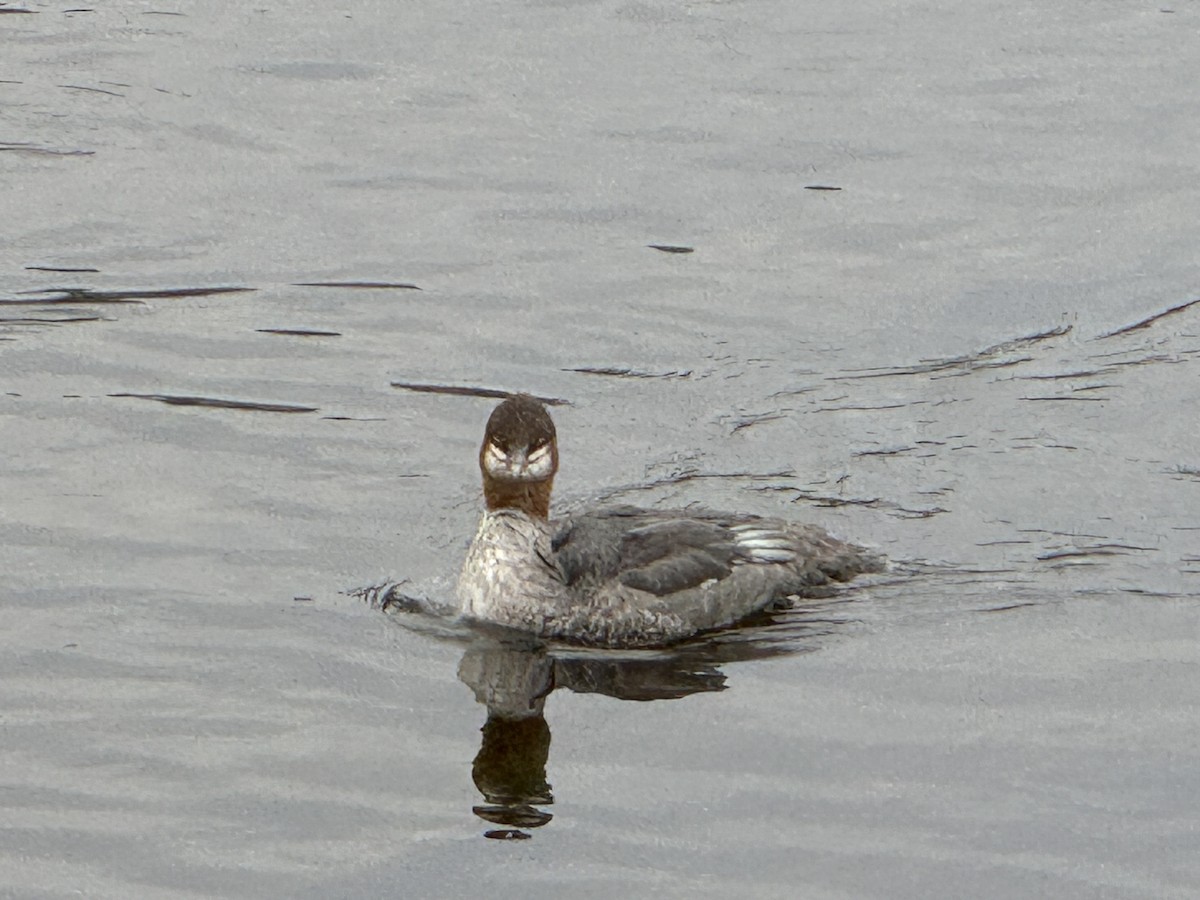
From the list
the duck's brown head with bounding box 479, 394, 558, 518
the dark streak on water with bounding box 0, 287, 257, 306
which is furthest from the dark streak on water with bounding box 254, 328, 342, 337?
the duck's brown head with bounding box 479, 394, 558, 518

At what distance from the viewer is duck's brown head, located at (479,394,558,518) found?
11.3 meters

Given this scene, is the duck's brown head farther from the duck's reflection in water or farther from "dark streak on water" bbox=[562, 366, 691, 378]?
"dark streak on water" bbox=[562, 366, 691, 378]

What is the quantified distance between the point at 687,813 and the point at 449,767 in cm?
113

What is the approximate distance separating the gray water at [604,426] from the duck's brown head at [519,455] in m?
0.63

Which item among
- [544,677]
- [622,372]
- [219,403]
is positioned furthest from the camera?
[622,372]

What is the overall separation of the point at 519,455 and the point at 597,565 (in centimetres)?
70

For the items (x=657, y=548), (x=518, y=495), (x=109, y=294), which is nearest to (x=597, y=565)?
(x=657, y=548)

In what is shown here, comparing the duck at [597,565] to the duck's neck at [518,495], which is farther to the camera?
the duck's neck at [518,495]

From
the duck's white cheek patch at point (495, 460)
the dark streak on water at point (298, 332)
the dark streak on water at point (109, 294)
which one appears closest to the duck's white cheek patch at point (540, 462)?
the duck's white cheek patch at point (495, 460)

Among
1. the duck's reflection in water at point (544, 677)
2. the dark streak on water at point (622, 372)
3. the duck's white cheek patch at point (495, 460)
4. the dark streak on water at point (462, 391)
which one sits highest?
the dark streak on water at point (622, 372)

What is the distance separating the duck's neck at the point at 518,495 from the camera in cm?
1148

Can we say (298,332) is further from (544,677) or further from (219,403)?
(544,677)

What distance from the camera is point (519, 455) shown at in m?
11.4

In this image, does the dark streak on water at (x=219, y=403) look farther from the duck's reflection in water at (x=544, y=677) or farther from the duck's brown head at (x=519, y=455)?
the duck's reflection in water at (x=544, y=677)
